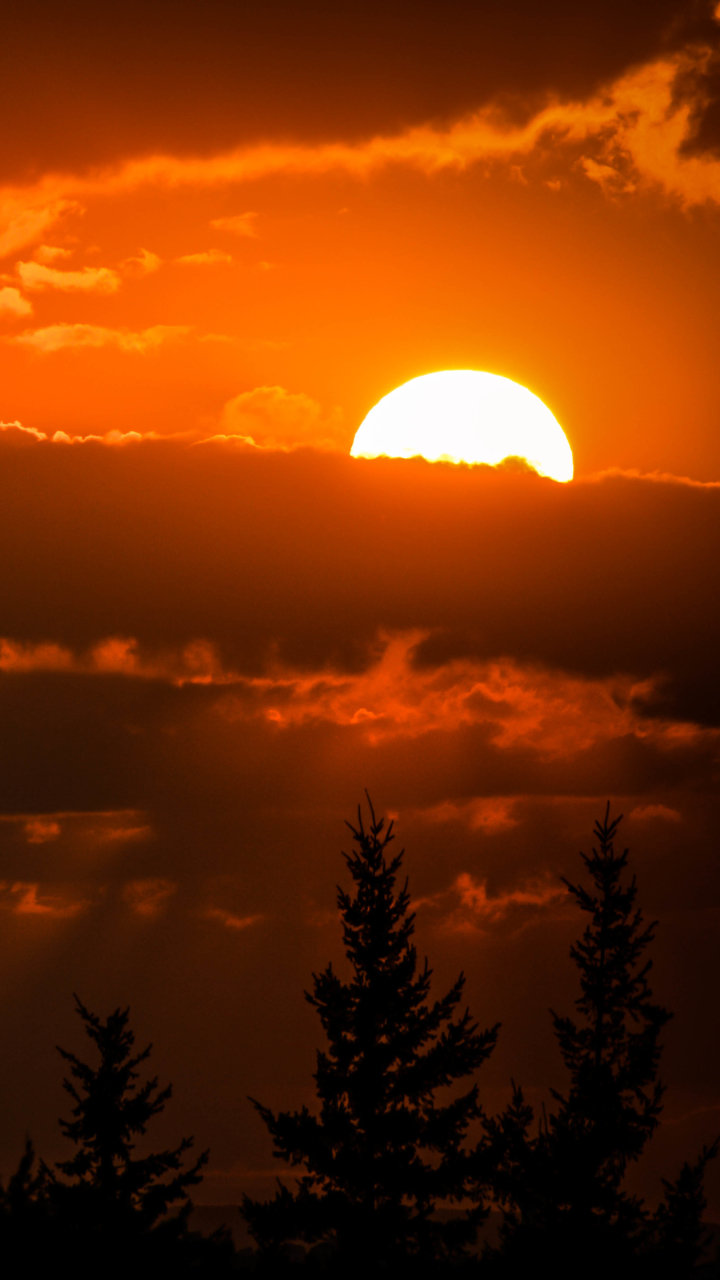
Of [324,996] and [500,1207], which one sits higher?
Result: [324,996]

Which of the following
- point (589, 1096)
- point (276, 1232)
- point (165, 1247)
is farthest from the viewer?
point (589, 1096)

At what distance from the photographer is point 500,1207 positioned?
Result: 3634 cm

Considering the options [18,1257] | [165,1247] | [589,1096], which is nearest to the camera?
[18,1257]

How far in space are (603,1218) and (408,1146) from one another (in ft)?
20.3

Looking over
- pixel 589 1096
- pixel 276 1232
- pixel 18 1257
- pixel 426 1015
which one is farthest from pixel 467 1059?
pixel 18 1257

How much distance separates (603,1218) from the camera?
36312 millimetres

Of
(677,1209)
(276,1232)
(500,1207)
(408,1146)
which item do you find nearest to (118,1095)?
(276,1232)

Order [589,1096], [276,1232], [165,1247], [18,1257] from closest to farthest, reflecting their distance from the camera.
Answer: [18,1257] → [165,1247] → [276,1232] → [589,1096]

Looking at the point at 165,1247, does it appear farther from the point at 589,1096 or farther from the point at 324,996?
the point at 589,1096

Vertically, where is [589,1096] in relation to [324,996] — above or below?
below

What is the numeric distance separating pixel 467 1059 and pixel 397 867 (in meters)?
5.50

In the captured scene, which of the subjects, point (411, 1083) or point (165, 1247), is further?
point (411, 1083)

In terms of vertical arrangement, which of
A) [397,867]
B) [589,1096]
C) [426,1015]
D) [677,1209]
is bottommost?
[677,1209]

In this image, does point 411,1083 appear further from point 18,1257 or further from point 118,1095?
point 18,1257
